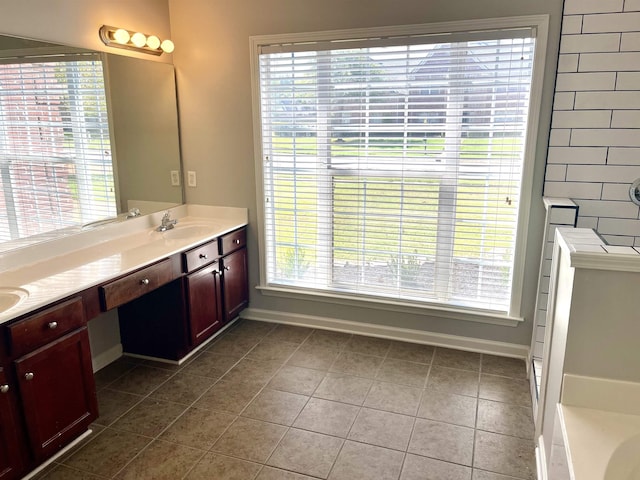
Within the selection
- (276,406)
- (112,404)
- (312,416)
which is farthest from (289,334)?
(112,404)

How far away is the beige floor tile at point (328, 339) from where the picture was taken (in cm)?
323

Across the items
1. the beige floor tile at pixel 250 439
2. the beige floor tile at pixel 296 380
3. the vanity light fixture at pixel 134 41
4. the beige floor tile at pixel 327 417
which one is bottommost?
the beige floor tile at pixel 250 439

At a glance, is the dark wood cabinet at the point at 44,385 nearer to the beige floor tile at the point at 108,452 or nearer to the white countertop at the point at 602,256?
the beige floor tile at the point at 108,452

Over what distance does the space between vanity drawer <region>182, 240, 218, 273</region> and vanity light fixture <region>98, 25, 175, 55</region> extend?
1.32 meters

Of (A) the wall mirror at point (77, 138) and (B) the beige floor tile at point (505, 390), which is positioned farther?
(B) the beige floor tile at point (505, 390)

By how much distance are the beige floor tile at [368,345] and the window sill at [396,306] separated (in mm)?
224

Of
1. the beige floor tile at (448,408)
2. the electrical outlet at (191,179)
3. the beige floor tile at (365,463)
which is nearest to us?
the beige floor tile at (365,463)

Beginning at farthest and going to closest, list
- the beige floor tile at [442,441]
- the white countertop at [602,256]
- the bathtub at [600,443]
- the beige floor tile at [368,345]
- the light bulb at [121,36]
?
the beige floor tile at [368,345]
the light bulb at [121,36]
the beige floor tile at [442,441]
the white countertop at [602,256]
the bathtub at [600,443]

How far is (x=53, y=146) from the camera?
8.18 feet

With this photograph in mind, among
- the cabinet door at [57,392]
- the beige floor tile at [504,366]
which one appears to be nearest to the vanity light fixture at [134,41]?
the cabinet door at [57,392]

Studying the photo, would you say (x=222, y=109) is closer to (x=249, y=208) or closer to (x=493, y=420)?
(x=249, y=208)

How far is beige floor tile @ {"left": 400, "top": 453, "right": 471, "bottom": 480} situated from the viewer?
2.01m

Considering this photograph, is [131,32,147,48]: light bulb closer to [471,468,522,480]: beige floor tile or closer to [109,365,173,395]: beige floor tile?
[109,365,173,395]: beige floor tile

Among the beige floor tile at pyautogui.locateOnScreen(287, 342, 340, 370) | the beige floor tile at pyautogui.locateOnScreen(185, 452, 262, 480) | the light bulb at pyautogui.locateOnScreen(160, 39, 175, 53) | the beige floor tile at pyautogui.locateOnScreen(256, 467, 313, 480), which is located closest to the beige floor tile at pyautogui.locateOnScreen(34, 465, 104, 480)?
the beige floor tile at pyautogui.locateOnScreen(185, 452, 262, 480)
